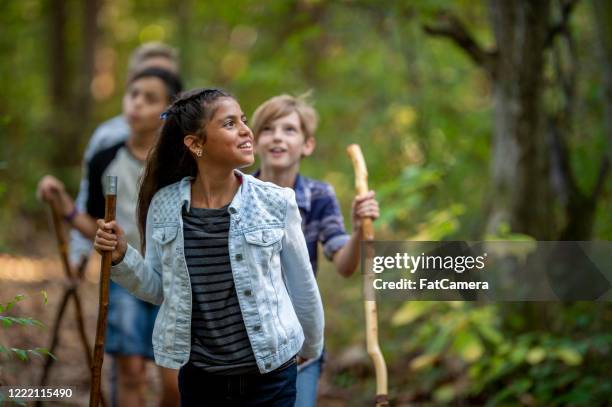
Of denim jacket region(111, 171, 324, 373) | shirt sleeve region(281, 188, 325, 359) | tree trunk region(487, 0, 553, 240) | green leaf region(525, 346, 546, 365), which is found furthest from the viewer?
tree trunk region(487, 0, 553, 240)

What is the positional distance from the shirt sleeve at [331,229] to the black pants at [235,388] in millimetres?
899

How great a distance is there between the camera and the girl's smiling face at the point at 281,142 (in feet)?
11.3

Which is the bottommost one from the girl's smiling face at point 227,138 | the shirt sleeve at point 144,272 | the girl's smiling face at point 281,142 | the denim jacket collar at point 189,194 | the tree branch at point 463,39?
the shirt sleeve at point 144,272

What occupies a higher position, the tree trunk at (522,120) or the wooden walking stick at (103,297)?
the tree trunk at (522,120)

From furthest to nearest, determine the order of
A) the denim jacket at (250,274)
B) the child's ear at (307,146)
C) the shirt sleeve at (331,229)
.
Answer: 1. the child's ear at (307,146)
2. the shirt sleeve at (331,229)
3. the denim jacket at (250,274)

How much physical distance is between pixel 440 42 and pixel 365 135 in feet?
7.23

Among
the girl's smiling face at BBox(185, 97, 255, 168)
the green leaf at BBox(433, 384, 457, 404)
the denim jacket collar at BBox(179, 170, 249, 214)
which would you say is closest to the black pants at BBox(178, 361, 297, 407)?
the denim jacket collar at BBox(179, 170, 249, 214)

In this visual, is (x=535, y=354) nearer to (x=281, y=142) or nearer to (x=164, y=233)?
(x=281, y=142)

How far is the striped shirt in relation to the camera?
2582 millimetres

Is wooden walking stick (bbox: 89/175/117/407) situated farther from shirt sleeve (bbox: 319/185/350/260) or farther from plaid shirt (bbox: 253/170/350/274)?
shirt sleeve (bbox: 319/185/350/260)

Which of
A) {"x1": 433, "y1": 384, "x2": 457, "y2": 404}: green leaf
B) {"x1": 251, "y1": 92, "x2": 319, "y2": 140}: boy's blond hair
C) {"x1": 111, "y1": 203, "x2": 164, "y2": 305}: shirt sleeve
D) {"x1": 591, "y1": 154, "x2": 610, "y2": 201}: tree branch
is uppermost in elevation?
{"x1": 591, "y1": 154, "x2": 610, "y2": 201}: tree branch

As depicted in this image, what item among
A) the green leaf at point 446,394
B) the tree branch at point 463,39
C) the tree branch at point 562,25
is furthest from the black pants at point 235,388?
the tree branch at point 562,25

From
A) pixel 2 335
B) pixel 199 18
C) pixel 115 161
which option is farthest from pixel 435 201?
pixel 199 18

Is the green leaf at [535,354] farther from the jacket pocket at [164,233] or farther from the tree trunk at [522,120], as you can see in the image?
the jacket pocket at [164,233]
